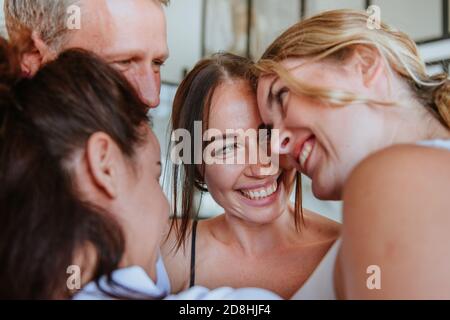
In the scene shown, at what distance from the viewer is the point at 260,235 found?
1182 millimetres

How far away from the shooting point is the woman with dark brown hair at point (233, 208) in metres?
1.05

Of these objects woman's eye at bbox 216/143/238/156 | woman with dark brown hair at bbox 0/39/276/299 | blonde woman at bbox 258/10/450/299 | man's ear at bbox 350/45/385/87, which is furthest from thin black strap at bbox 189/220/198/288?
man's ear at bbox 350/45/385/87

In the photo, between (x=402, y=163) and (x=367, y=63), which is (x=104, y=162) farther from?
(x=367, y=63)

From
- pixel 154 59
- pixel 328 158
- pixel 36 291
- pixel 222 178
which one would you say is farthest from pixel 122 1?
pixel 36 291

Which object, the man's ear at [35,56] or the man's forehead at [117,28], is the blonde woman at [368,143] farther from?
the man's ear at [35,56]

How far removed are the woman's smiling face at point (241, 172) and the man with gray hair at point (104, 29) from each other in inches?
5.8

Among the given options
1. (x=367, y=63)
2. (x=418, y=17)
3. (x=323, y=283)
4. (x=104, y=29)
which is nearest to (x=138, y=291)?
(x=323, y=283)

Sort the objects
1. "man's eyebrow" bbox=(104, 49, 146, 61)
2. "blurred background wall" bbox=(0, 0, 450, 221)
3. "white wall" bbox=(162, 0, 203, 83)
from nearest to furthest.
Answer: "man's eyebrow" bbox=(104, 49, 146, 61)
"blurred background wall" bbox=(0, 0, 450, 221)
"white wall" bbox=(162, 0, 203, 83)

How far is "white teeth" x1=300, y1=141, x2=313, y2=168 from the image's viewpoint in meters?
0.84

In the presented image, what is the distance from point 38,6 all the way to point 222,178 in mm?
501

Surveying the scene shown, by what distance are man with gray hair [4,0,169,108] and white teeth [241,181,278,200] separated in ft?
0.91

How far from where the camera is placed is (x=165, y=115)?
3.51 meters

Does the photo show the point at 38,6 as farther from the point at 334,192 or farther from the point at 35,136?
the point at 334,192

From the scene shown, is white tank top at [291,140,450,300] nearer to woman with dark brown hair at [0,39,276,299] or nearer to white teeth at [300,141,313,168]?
woman with dark brown hair at [0,39,276,299]
